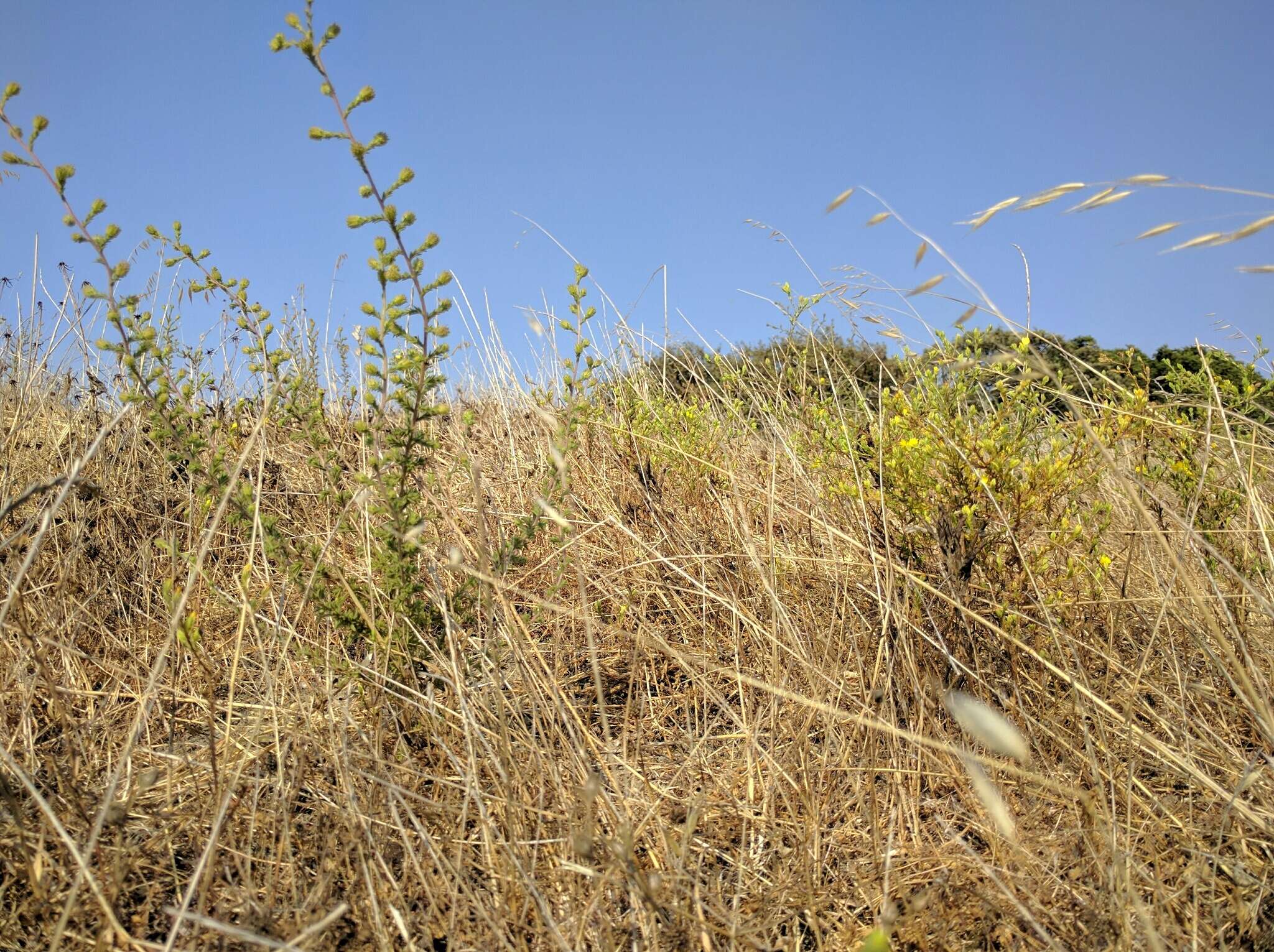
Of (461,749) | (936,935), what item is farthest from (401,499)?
(936,935)

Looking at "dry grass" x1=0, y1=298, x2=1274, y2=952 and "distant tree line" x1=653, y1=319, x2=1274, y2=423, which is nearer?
"dry grass" x1=0, y1=298, x2=1274, y2=952

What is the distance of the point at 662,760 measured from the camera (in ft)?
6.06

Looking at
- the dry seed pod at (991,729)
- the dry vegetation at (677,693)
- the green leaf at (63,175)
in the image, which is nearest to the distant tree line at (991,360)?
the dry vegetation at (677,693)

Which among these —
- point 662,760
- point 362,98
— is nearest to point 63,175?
point 362,98

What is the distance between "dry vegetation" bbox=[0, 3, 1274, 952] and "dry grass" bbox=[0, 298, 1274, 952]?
0.5 inches

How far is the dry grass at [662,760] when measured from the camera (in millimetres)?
1262

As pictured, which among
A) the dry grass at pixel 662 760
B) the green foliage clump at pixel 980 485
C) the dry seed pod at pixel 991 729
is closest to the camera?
the dry seed pod at pixel 991 729

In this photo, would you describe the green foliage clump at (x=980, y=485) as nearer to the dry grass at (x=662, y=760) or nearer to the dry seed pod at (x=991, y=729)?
the dry grass at (x=662, y=760)

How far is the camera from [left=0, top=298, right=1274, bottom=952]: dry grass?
4.14ft

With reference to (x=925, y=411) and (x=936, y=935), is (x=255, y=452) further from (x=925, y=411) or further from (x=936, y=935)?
(x=936, y=935)

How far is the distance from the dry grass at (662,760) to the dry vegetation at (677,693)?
1cm

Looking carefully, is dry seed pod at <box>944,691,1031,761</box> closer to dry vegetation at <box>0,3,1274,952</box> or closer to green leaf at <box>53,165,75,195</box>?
dry vegetation at <box>0,3,1274,952</box>

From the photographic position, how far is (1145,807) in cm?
141

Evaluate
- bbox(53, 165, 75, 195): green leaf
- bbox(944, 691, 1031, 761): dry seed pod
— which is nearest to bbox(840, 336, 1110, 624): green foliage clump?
bbox(944, 691, 1031, 761): dry seed pod
